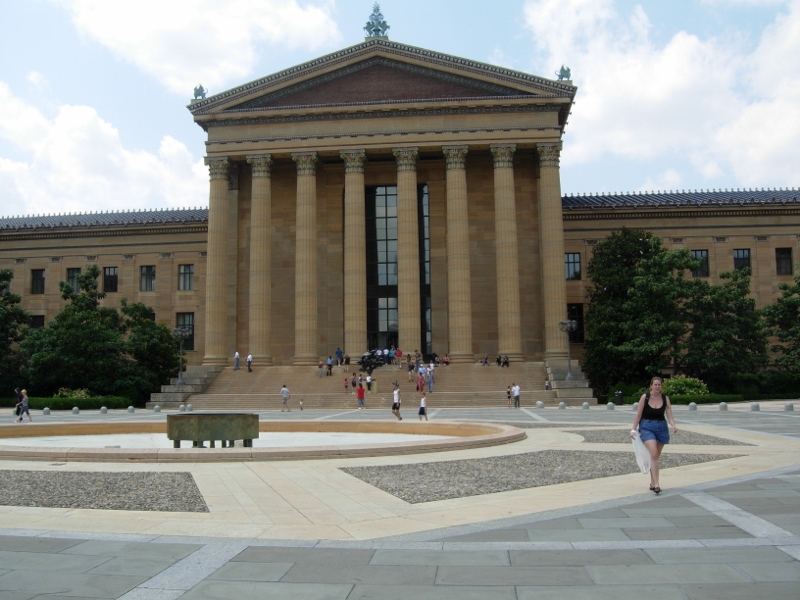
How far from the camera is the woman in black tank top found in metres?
12.5

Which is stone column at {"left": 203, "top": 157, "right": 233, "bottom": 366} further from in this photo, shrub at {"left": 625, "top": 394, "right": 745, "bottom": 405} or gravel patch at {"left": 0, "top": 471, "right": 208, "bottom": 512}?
gravel patch at {"left": 0, "top": 471, "right": 208, "bottom": 512}

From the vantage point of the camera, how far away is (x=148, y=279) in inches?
2803

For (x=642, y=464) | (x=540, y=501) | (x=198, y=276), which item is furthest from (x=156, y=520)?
(x=198, y=276)

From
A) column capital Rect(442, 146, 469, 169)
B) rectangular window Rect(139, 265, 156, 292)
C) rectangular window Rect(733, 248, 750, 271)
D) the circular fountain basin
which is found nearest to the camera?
the circular fountain basin

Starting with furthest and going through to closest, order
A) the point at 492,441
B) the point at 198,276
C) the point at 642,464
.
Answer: the point at 198,276 → the point at 492,441 → the point at 642,464

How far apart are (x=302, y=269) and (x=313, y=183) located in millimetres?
6585

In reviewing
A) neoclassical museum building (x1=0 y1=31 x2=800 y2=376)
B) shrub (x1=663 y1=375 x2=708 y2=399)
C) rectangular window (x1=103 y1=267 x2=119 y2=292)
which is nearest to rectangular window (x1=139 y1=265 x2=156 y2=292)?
rectangular window (x1=103 y1=267 x2=119 y2=292)

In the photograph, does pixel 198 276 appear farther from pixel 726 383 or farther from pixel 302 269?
pixel 726 383

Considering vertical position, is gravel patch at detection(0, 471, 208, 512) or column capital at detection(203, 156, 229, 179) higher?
column capital at detection(203, 156, 229, 179)

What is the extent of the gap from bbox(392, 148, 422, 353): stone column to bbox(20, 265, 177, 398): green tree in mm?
17530

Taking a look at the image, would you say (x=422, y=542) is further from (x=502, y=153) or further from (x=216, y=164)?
(x=216, y=164)

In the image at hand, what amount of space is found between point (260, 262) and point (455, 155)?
1616 cm

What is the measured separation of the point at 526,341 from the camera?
6094 cm

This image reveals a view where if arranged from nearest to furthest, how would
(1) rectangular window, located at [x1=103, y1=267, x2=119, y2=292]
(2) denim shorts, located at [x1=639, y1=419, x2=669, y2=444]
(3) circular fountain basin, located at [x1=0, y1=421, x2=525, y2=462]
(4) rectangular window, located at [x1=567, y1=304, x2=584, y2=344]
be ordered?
(2) denim shorts, located at [x1=639, y1=419, x2=669, y2=444] → (3) circular fountain basin, located at [x1=0, y1=421, x2=525, y2=462] → (4) rectangular window, located at [x1=567, y1=304, x2=584, y2=344] → (1) rectangular window, located at [x1=103, y1=267, x2=119, y2=292]
